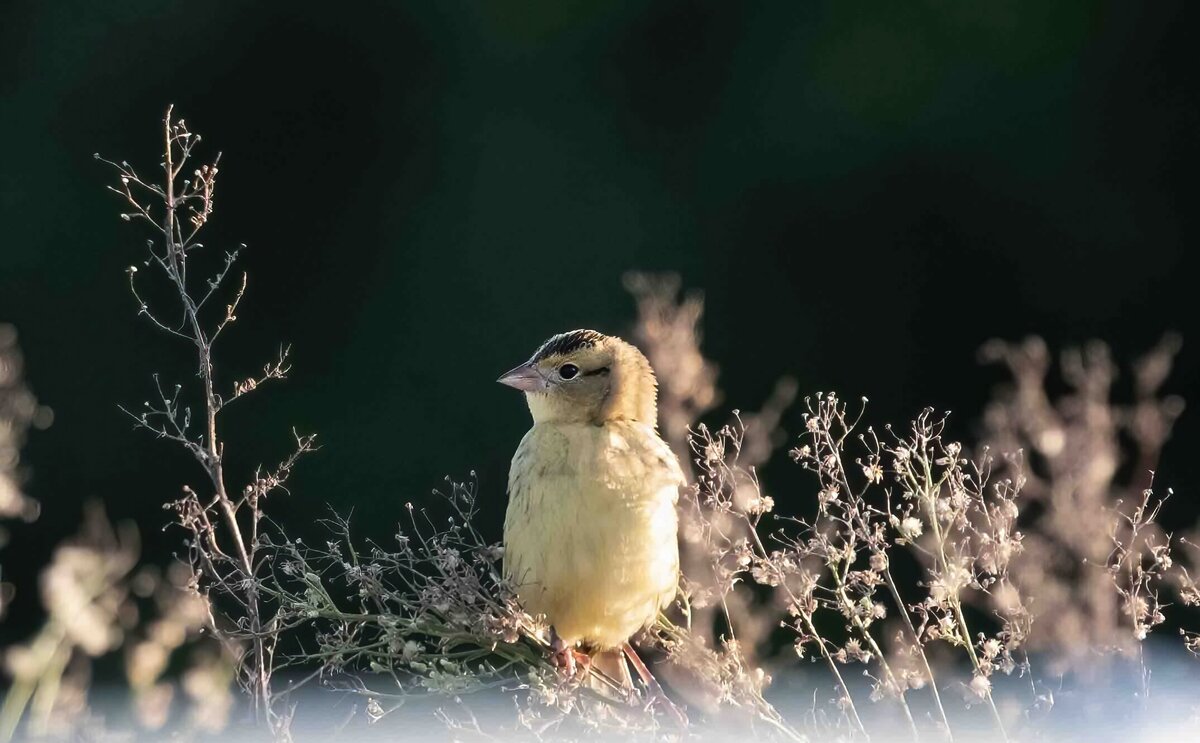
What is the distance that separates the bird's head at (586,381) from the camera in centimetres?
238

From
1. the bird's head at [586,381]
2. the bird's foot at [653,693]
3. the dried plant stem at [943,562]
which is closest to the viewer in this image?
the dried plant stem at [943,562]

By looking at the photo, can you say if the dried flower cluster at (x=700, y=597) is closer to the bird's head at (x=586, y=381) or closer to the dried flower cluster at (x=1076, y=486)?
the dried flower cluster at (x=1076, y=486)

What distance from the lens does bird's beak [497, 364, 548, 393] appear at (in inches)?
95.7

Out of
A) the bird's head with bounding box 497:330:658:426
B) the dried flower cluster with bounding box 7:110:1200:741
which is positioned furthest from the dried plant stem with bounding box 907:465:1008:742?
the bird's head with bounding box 497:330:658:426

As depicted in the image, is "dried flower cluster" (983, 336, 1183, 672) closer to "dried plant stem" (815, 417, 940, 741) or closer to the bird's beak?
"dried plant stem" (815, 417, 940, 741)

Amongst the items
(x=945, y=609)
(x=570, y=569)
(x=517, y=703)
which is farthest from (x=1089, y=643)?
(x=570, y=569)

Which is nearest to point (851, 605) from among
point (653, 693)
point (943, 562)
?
point (943, 562)

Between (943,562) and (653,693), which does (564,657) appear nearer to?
(653,693)

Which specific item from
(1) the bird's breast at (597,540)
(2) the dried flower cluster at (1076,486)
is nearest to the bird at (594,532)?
(1) the bird's breast at (597,540)

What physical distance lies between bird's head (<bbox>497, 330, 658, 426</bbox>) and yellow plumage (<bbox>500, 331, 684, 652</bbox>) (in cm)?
6

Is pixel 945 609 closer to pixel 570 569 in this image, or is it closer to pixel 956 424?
pixel 570 569

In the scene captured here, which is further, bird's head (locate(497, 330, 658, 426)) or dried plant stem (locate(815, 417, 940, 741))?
bird's head (locate(497, 330, 658, 426))

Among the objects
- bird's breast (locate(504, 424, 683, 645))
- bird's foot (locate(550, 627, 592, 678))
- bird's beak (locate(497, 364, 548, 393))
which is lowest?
bird's foot (locate(550, 627, 592, 678))

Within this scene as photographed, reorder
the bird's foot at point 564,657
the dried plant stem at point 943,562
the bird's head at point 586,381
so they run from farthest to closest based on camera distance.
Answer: the bird's head at point 586,381
the bird's foot at point 564,657
the dried plant stem at point 943,562
